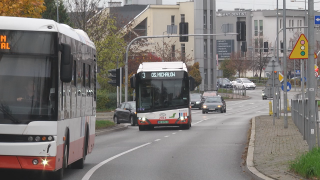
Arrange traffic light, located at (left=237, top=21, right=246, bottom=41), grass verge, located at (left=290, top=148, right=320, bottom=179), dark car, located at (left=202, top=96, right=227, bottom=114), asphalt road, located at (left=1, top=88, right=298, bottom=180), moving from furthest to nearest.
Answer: dark car, located at (left=202, top=96, right=227, bottom=114) → traffic light, located at (left=237, top=21, right=246, bottom=41) → asphalt road, located at (left=1, top=88, right=298, bottom=180) → grass verge, located at (left=290, top=148, right=320, bottom=179)

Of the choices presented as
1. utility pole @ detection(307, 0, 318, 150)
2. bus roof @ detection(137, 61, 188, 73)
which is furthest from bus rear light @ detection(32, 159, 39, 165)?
bus roof @ detection(137, 61, 188, 73)

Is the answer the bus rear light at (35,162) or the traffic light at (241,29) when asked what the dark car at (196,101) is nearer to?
the traffic light at (241,29)

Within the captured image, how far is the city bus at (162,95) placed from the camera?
3006cm

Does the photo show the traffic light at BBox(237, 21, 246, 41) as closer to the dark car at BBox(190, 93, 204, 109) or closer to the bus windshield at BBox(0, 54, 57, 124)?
Answer: the bus windshield at BBox(0, 54, 57, 124)

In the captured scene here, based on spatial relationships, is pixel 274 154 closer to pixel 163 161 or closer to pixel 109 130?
pixel 163 161

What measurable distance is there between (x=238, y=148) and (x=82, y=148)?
23.8ft

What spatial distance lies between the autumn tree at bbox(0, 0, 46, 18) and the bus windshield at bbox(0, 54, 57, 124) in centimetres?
954

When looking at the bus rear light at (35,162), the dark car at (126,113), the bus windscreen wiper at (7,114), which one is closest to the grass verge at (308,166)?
the bus rear light at (35,162)

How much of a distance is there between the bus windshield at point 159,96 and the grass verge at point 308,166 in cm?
1763

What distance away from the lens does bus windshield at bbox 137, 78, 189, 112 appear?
98.6ft

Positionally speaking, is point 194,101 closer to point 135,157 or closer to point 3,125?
point 135,157

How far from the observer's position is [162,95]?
98.6 feet

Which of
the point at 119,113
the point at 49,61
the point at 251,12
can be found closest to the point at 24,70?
the point at 49,61

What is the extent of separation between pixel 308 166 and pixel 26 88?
A: 16.4 ft
